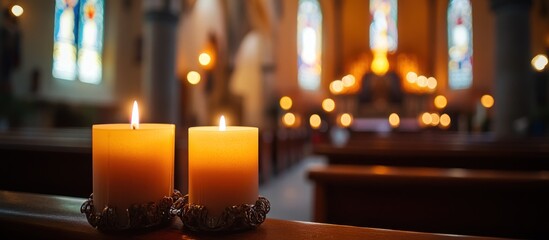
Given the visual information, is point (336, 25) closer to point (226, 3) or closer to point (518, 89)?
point (226, 3)

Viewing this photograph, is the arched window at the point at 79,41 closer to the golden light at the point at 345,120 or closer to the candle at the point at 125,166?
the candle at the point at 125,166

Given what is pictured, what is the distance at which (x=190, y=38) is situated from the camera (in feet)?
33.6

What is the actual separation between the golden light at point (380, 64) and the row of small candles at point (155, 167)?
18.3m

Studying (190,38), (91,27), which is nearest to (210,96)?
(190,38)

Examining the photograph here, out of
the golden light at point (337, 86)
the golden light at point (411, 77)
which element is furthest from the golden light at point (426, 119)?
the golden light at point (337, 86)

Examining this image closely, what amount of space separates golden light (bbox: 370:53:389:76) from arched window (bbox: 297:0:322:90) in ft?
8.87

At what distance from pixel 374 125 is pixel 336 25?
18.4 ft

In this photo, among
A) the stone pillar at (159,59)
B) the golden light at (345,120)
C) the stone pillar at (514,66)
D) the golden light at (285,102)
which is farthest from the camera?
the golden light at (345,120)

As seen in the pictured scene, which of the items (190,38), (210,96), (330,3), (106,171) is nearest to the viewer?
(106,171)

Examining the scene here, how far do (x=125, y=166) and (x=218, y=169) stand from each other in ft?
0.56

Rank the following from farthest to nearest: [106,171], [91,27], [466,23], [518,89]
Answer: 1. [466,23]
2. [91,27]
3. [518,89]
4. [106,171]

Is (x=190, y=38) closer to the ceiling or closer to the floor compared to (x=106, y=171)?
closer to the ceiling

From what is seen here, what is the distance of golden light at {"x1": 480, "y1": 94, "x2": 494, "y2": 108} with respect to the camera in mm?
14703

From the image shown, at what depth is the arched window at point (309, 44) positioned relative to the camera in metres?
18.1
